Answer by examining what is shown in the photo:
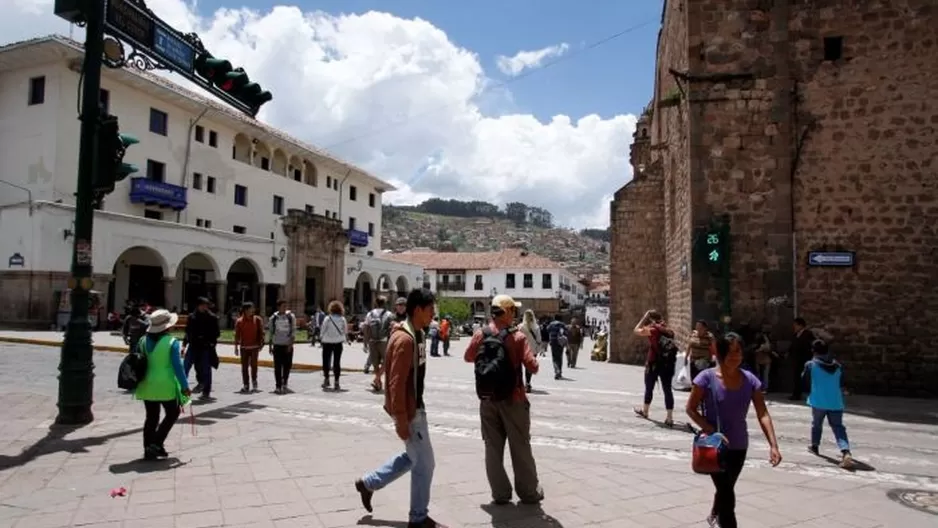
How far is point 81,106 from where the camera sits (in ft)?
25.7

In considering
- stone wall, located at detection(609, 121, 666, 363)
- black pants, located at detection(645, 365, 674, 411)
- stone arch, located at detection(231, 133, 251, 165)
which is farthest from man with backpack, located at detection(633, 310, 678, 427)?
stone arch, located at detection(231, 133, 251, 165)

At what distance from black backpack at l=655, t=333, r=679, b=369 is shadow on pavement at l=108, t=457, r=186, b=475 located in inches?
242

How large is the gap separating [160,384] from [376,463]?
2190mm

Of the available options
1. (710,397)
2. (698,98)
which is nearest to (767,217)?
(698,98)

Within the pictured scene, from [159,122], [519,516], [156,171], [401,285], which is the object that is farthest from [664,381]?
[401,285]

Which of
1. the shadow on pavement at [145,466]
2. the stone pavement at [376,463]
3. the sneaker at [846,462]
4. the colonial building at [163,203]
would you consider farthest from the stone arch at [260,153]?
the sneaker at [846,462]

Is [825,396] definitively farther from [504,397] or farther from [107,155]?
[107,155]

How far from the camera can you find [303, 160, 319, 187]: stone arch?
43.3 metres

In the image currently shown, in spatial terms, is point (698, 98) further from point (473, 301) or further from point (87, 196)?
point (473, 301)

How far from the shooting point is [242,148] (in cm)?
3778

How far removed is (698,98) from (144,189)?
25809mm

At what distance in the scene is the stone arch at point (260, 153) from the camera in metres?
38.1

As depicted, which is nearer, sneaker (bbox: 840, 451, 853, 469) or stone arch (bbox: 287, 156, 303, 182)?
sneaker (bbox: 840, 451, 853, 469)

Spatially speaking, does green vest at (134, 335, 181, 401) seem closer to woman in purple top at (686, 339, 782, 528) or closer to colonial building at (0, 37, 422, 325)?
woman in purple top at (686, 339, 782, 528)
